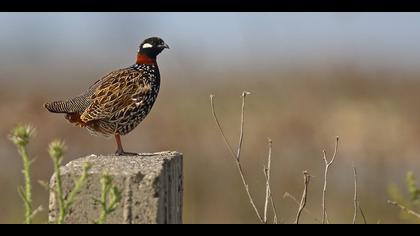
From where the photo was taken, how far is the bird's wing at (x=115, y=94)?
5.68 metres

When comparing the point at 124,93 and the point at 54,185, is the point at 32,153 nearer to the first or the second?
the point at 124,93

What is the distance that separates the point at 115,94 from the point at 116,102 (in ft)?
0.21

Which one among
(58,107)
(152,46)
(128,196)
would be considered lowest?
(128,196)

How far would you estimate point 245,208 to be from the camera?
1205cm

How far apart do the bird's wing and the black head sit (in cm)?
33

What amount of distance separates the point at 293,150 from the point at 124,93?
8012 millimetres

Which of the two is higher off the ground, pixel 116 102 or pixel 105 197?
pixel 116 102

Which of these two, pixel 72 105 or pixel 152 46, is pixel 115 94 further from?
pixel 152 46

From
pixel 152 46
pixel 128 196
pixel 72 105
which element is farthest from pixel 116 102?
pixel 128 196

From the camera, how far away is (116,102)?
224 inches

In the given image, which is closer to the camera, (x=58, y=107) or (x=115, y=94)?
(x=115, y=94)

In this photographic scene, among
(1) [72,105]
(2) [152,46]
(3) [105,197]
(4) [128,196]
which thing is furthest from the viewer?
(2) [152,46]

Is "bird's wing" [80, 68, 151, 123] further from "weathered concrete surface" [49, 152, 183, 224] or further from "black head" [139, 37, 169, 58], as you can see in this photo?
"weathered concrete surface" [49, 152, 183, 224]

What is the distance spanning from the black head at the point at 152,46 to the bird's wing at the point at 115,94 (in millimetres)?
332
